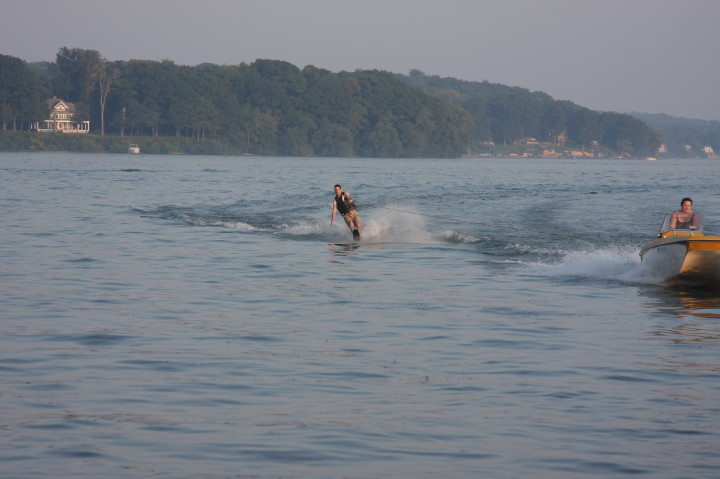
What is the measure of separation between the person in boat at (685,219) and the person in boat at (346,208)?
975cm

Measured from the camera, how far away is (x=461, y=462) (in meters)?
7.97

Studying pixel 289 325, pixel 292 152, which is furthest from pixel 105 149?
pixel 289 325

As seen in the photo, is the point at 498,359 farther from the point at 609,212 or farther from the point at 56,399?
the point at 609,212

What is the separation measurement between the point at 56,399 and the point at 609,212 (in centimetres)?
3390

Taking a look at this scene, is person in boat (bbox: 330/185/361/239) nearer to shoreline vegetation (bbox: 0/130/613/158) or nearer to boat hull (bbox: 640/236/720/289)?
boat hull (bbox: 640/236/720/289)

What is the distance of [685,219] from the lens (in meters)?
19.9

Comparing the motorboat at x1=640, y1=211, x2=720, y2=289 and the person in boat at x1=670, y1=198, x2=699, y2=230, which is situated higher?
the person in boat at x1=670, y1=198, x2=699, y2=230

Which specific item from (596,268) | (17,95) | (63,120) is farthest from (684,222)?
(63,120)

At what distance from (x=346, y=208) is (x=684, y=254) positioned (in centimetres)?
1148

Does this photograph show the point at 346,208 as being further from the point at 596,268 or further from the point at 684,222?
the point at 684,222

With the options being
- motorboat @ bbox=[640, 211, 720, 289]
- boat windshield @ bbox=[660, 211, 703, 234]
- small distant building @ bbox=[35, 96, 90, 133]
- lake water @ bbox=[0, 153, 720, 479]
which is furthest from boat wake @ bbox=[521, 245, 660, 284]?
small distant building @ bbox=[35, 96, 90, 133]

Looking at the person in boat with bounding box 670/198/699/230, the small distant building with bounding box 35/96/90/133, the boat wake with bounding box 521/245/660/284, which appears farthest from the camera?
the small distant building with bounding box 35/96/90/133

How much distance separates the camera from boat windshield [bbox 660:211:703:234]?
19906mm

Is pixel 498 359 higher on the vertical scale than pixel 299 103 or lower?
lower
